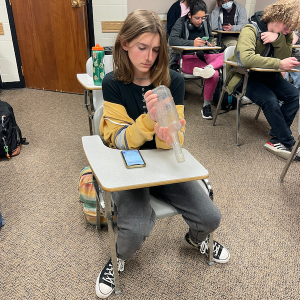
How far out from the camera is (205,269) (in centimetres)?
117

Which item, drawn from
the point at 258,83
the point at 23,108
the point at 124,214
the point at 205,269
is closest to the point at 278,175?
the point at 258,83

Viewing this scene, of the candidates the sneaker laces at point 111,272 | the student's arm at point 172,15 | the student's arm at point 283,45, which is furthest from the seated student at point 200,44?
the sneaker laces at point 111,272

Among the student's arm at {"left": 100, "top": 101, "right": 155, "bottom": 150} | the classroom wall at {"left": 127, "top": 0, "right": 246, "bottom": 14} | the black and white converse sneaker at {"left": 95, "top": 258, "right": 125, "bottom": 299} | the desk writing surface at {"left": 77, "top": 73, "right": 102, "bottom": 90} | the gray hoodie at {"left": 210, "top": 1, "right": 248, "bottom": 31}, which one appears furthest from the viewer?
the gray hoodie at {"left": 210, "top": 1, "right": 248, "bottom": 31}

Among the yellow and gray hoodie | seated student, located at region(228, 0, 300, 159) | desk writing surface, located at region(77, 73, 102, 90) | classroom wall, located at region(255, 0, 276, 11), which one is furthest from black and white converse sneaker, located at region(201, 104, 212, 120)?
classroom wall, located at region(255, 0, 276, 11)

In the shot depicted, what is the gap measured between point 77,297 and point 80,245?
0.27 meters

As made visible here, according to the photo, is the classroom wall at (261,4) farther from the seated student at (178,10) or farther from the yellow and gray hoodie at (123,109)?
the yellow and gray hoodie at (123,109)

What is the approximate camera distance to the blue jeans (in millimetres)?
2105

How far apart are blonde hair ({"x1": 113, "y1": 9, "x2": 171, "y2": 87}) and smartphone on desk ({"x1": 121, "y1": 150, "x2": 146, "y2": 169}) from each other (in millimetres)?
367

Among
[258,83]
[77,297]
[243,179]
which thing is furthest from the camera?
[258,83]

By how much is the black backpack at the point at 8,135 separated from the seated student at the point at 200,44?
1.81 meters

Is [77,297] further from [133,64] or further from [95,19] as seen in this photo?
[95,19]

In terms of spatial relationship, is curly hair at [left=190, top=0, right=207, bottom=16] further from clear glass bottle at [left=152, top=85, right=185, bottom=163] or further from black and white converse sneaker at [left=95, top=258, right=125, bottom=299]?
Result: black and white converse sneaker at [left=95, top=258, right=125, bottom=299]

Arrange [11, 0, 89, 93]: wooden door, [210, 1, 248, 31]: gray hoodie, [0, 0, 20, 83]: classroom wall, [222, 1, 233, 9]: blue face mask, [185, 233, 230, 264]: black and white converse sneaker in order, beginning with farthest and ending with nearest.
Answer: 1. [210, 1, 248, 31]: gray hoodie
2. [222, 1, 233, 9]: blue face mask
3. [0, 0, 20, 83]: classroom wall
4. [11, 0, 89, 93]: wooden door
5. [185, 233, 230, 264]: black and white converse sneaker

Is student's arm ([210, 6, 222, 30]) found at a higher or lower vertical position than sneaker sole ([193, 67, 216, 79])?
higher
